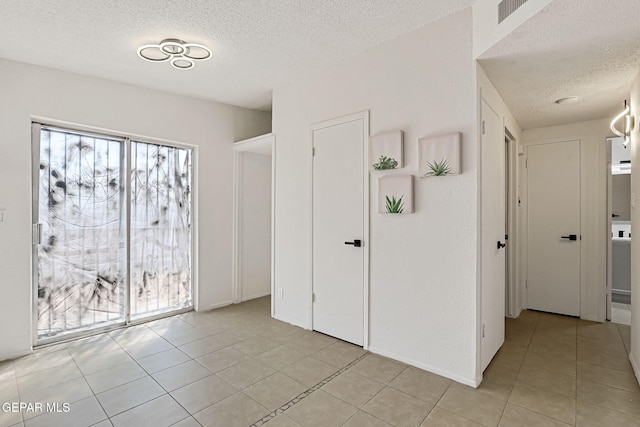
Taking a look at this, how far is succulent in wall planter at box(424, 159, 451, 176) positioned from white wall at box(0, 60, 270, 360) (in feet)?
9.08

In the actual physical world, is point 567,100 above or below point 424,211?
above

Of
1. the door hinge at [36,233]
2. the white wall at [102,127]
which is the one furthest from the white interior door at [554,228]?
the door hinge at [36,233]

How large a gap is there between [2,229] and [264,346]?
256 cm

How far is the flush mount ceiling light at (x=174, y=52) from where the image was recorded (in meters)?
2.64

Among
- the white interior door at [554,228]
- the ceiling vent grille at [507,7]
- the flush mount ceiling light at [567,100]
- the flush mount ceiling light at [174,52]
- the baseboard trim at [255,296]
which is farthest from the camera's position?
the baseboard trim at [255,296]

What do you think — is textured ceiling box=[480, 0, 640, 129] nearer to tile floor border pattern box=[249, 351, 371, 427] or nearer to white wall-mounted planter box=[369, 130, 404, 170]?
white wall-mounted planter box=[369, 130, 404, 170]

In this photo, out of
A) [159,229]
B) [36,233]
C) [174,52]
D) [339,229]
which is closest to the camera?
[174,52]

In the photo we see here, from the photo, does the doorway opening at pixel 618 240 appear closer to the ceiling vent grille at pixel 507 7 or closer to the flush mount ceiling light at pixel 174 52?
the ceiling vent grille at pixel 507 7

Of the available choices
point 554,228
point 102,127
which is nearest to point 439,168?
point 554,228

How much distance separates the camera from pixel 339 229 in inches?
123

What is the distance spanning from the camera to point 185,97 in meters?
3.97

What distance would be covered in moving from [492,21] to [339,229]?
6.53ft

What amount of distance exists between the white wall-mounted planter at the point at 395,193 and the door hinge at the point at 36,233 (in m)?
3.23

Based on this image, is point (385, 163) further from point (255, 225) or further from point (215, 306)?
point (215, 306)
